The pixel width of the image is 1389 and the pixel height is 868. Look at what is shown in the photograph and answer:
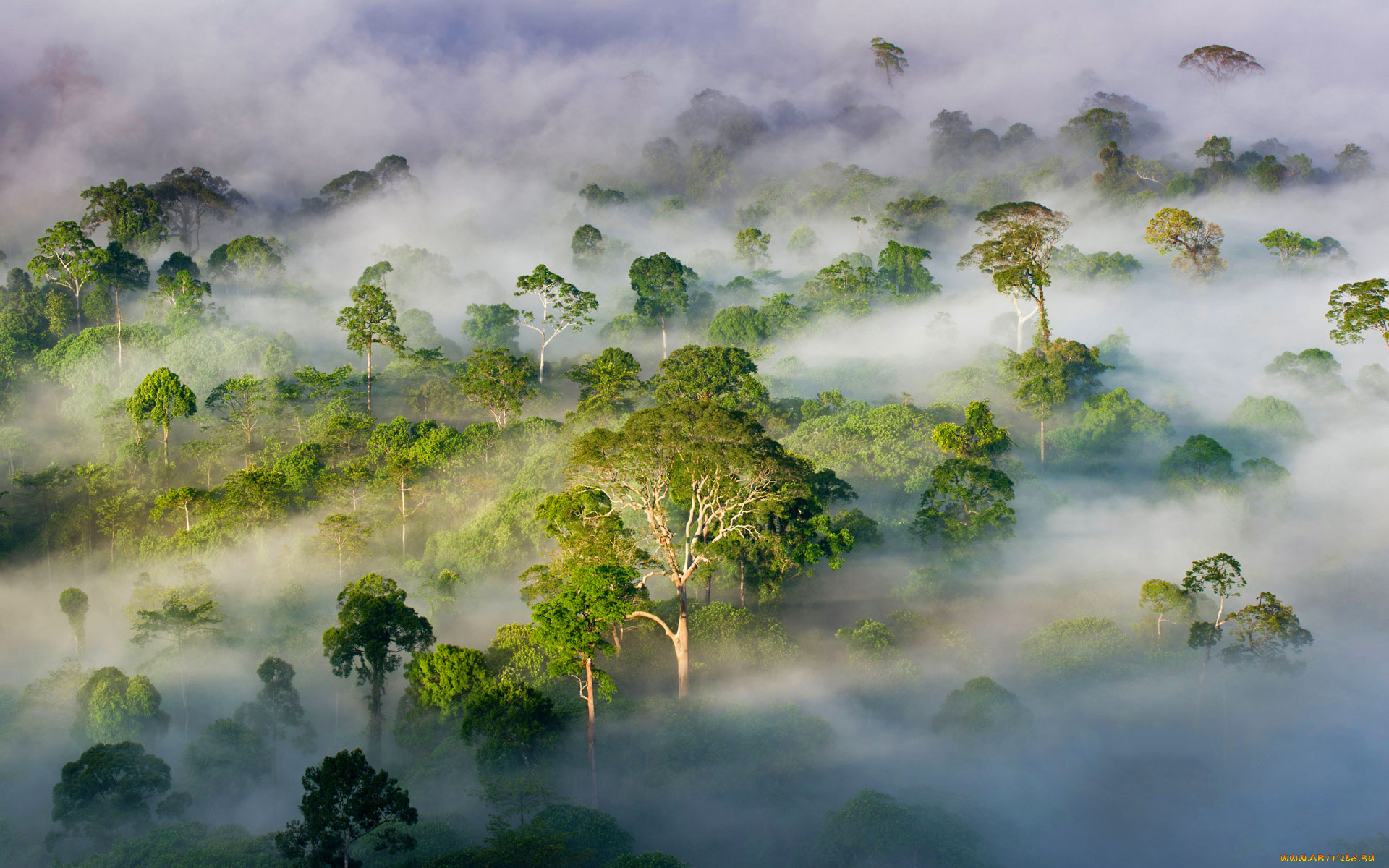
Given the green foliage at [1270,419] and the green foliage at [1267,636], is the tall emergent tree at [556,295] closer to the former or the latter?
the green foliage at [1267,636]

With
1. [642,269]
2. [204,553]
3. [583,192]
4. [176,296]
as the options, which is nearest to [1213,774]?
[204,553]

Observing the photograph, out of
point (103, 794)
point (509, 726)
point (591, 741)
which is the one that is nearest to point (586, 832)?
point (591, 741)

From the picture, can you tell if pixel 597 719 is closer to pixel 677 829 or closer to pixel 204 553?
pixel 677 829

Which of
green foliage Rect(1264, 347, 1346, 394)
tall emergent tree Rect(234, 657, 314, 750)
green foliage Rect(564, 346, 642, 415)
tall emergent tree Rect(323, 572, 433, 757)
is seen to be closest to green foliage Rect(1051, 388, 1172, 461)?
green foliage Rect(1264, 347, 1346, 394)

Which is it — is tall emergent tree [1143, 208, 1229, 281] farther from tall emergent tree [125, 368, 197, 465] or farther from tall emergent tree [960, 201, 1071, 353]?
tall emergent tree [125, 368, 197, 465]

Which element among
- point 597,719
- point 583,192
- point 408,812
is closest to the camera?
point 408,812
